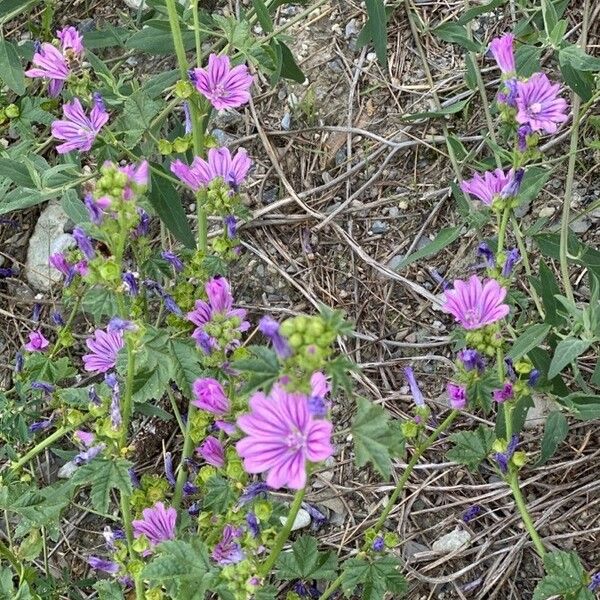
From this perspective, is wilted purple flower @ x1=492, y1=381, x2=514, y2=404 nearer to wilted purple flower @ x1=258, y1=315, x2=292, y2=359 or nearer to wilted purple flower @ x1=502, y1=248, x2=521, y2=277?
wilted purple flower @ x1=502, y1=248, x2=521, y2=277

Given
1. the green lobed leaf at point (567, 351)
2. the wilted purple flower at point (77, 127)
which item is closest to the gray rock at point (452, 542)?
the green lobed leaf at point (567, 351)

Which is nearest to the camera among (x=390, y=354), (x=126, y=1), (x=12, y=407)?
(x=12, y=407)

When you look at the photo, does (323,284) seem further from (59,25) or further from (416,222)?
(59,25)

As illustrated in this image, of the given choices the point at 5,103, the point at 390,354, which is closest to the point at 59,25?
the point at 5,103

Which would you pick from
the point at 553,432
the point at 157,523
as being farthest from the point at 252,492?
the point at 553,432

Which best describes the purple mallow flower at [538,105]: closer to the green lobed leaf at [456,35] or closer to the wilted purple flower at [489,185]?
the wilted purple flower at [489,185]

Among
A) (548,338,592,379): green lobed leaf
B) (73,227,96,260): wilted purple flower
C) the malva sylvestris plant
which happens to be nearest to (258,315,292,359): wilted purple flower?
the malva sylvestris plant
